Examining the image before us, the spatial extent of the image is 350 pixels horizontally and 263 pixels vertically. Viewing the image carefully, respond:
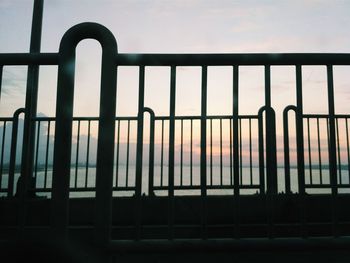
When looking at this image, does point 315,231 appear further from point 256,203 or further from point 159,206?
point 159,206

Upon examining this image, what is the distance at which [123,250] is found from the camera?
5.30 ft

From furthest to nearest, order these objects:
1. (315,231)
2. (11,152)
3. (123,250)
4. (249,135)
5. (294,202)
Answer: (249,135) → (294,202) → (315,231) → (11,152) → (123,250)

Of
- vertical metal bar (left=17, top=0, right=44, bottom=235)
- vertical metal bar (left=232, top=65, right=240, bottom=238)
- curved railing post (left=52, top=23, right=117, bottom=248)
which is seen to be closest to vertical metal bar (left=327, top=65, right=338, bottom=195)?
vertical metal bar (left=232, top=65, right=240, bottom=238)

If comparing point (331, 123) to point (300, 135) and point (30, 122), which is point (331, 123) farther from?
point (30, 122)

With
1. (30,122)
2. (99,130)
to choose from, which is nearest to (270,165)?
(99,130)

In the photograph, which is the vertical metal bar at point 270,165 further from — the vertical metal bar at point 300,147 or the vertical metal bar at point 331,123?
the vertical metal bar at point 331,123

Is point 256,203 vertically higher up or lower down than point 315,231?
higher up

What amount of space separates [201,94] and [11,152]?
2.17 metres

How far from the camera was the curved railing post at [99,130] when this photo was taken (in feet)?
5.36

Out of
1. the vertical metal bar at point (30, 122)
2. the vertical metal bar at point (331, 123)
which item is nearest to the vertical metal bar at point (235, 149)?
the vertical metal bar at point (331, 123)

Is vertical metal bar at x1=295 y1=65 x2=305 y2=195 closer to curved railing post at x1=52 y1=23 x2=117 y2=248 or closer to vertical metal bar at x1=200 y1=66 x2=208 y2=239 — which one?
vertical metal bar at x1=200 y1=66 x2=208 y2=239

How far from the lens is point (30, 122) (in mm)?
1939

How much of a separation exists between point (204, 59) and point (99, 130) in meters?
0.72

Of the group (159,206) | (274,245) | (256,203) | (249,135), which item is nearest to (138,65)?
(274,245)
